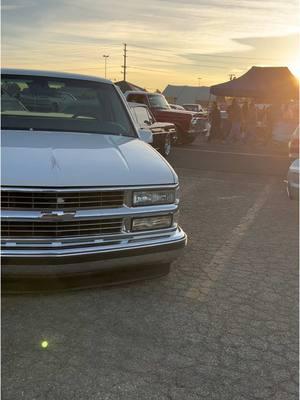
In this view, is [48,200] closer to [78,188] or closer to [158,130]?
[78,188]

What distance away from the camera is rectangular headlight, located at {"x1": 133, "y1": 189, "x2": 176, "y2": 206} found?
3529 millimetres

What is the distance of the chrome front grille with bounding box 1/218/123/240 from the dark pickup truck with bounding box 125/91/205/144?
13.9 metres

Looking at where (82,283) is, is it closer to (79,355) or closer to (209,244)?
(79,355)

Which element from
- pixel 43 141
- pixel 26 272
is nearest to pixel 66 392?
pixel 26 272

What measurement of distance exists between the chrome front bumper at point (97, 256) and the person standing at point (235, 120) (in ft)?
58.0

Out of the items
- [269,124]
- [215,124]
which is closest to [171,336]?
[269,124]

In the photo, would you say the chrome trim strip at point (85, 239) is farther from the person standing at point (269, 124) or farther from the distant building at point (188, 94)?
the distant building at point (188, 94)

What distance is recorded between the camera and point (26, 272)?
3109mm

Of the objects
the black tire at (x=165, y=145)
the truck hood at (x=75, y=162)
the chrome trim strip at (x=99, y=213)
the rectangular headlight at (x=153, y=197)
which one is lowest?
the black tire at (x=165, y=145)

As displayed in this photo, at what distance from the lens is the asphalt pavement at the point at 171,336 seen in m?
2.62


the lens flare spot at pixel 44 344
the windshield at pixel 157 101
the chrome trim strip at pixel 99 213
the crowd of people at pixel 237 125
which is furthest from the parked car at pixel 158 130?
the lens flare spot at pixel 44 344

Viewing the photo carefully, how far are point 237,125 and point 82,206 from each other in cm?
1842

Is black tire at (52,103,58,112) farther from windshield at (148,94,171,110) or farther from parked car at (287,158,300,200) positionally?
windshield at (148,94,171,110)

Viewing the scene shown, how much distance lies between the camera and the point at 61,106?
467 cm
